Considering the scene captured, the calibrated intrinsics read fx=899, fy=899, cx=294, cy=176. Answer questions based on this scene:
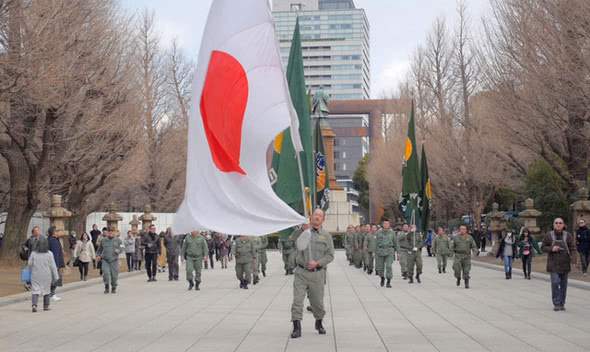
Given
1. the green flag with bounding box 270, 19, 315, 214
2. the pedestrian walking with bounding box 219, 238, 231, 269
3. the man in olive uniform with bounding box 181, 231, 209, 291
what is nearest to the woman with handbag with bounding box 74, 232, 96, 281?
the man in olive uniform with bounding box 181, 231, 209, 291

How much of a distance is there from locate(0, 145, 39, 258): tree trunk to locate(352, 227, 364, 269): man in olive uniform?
37.7 ft

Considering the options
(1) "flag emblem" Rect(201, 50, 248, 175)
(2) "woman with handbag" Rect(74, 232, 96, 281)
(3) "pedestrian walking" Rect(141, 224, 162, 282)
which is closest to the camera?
(1) "flag emblem" Rect(201, 50, 248, 175)

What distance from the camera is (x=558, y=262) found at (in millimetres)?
15312

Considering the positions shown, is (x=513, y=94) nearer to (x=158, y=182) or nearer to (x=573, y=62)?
(x=573, y=62)

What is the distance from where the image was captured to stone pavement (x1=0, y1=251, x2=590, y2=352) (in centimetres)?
1106

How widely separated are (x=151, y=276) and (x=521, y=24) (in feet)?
46.8

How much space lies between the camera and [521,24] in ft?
95.8

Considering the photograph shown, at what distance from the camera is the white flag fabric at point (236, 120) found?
33.0 ft

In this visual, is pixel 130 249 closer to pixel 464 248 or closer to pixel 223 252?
pixel 223 252

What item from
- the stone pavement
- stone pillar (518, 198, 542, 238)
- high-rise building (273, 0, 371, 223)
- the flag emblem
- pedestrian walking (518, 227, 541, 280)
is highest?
high-rise building (273, 0, 371, 223)

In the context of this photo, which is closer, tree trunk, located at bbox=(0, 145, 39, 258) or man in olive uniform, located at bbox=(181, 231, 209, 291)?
man in olive uniform, located at bbox=(181, 231, 209, 291)

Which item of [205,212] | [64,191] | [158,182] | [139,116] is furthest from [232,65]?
[158,182]

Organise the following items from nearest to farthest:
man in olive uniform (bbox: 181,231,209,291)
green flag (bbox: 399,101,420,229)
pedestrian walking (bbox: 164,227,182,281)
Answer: man in olive uniform (bbox: 181,231,209,291), green flag (bbox: 399,101,420,229), pedestrian walking (bbox: 164,227,182,281)

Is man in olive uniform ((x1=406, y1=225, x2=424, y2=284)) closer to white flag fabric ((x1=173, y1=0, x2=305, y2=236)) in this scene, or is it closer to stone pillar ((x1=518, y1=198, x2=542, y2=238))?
stone pillar ((x1=518, y1=198, x2=542, y2=238))
